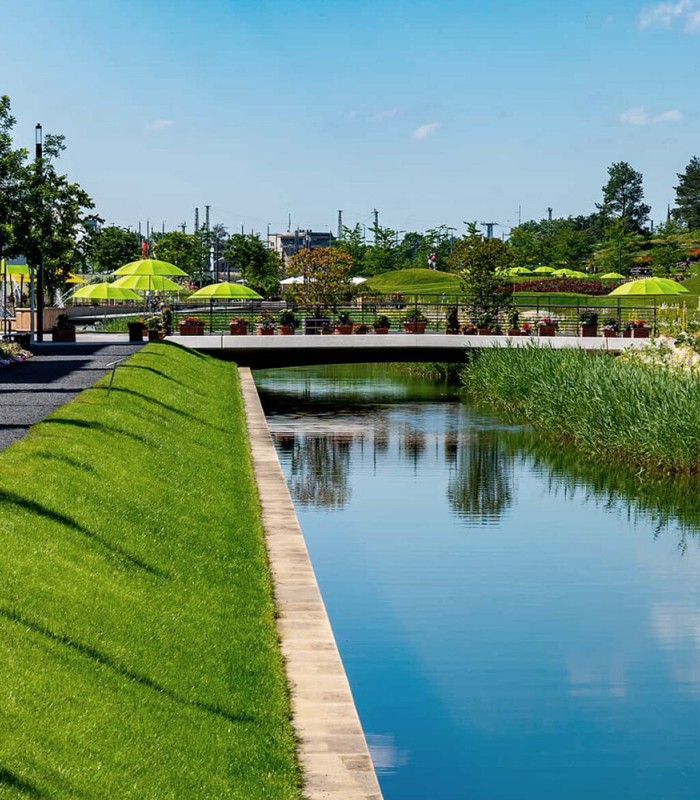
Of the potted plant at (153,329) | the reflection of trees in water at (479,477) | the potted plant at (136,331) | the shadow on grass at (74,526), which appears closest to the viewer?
the shadow on grass at (74,526)

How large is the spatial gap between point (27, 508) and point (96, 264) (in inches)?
5011

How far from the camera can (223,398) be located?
34312 mm

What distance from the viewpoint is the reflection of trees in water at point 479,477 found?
2361 cm

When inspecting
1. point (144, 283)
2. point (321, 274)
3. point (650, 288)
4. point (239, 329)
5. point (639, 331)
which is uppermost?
point (321, 274)

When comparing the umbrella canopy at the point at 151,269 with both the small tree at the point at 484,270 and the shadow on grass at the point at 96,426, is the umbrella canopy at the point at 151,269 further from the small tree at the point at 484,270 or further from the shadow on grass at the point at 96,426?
the shadow on grass at the point at 96,426

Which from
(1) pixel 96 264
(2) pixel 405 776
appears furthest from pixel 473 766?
(1) pixel 96 264

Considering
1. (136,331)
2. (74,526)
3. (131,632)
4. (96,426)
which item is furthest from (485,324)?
(131,632)

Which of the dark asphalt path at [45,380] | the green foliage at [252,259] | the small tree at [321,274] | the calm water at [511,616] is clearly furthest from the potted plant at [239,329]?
the green foliage at [252,259]

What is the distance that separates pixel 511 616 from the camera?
1538 centimetres

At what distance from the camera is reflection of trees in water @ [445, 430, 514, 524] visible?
23609 mm

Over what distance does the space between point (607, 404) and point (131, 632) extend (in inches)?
824

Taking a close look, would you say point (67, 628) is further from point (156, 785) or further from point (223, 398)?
point (223, 398)

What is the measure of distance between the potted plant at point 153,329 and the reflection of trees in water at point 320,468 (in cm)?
1847

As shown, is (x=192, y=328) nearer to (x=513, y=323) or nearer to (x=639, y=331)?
(x=513, y=323)
